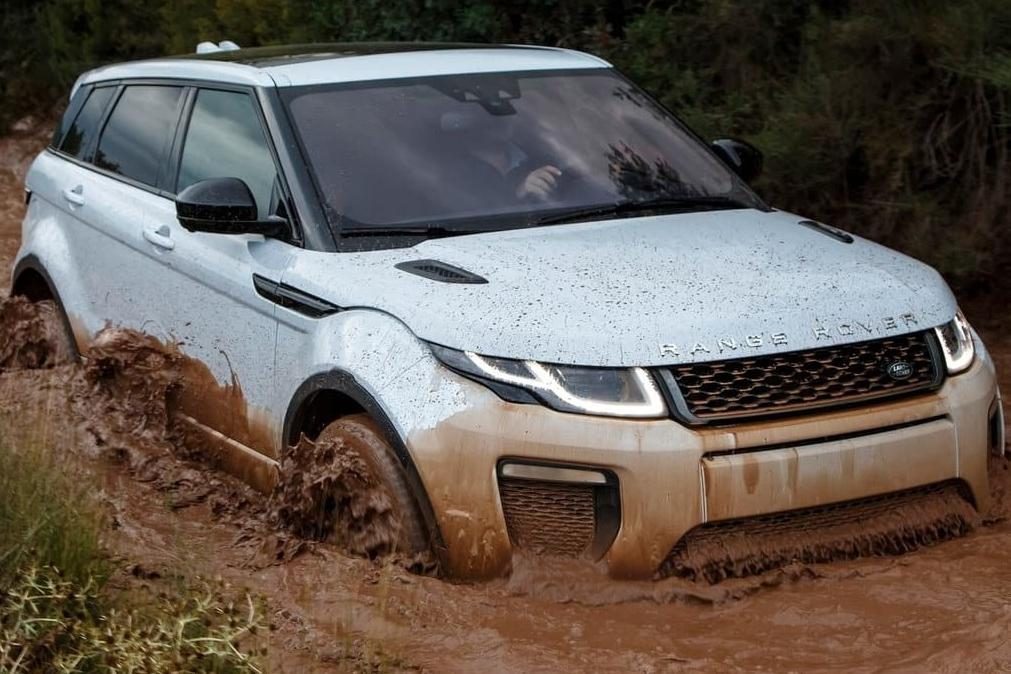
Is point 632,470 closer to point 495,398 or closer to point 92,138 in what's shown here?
point 495,398

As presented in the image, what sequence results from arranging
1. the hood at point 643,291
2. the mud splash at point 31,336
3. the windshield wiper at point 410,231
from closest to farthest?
the hood at point 643,291 → the windshield wiper at point 410,231 → the mud splash at point 31,336

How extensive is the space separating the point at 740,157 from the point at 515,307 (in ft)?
6.89

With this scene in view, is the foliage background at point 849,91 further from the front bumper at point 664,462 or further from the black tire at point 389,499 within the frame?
the black tire at point 389,499

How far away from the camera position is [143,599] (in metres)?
4.05

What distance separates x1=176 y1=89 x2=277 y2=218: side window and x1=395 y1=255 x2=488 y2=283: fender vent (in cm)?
78

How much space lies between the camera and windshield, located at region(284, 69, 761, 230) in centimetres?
530

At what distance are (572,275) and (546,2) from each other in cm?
646

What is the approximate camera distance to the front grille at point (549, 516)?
169 inches

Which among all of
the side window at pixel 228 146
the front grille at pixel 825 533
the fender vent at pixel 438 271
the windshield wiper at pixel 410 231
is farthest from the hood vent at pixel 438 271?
the front grille at pixel 825 533

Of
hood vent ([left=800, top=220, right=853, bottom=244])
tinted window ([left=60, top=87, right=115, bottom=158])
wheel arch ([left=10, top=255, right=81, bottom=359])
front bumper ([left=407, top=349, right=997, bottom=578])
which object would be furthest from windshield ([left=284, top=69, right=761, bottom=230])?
tinted window ([left=60, top=87, right=115, bottom=158])

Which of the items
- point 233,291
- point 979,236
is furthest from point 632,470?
point 979,236

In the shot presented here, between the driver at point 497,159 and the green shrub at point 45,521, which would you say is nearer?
the green shrub at point 45,521

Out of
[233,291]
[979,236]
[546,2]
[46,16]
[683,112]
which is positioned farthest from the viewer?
[46,16]

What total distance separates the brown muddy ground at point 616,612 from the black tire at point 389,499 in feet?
0.27
